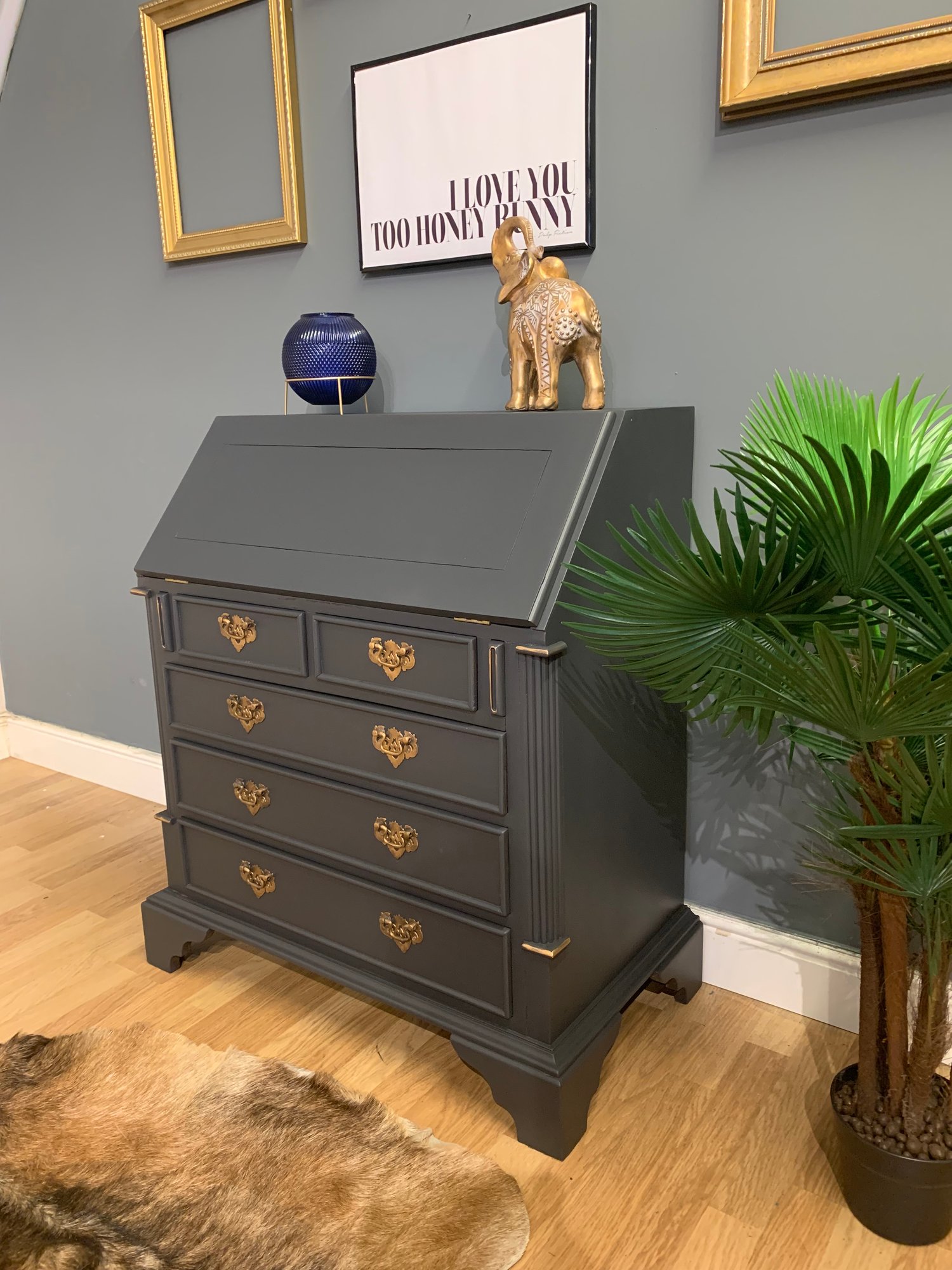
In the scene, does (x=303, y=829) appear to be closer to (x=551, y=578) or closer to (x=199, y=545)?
(x=199, y=545)

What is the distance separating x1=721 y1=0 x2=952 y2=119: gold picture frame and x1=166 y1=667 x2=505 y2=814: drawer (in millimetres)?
1105

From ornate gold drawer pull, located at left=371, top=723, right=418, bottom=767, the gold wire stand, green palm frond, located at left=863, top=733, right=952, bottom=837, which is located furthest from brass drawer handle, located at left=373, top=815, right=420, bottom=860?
the gold wire stand

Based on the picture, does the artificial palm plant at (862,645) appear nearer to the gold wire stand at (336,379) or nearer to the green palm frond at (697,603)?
the green palm frond at (697,603)

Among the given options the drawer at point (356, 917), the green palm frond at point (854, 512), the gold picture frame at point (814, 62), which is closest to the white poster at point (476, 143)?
the gold picture frame at point (814, 62)

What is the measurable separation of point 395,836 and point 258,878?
0.41 meters

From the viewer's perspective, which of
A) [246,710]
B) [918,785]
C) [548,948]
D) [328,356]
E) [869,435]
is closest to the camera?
[918,785]

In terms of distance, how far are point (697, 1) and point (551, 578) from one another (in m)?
1.04

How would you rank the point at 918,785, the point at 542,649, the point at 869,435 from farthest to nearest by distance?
1. the point at 542,649
2. the point at 869,435
3. the point at 918,785

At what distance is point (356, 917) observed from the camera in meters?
1.69

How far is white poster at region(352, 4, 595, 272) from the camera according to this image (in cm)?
172

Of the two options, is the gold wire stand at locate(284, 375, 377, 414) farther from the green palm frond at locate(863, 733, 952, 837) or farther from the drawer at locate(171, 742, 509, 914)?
the green palm frond at locate(863, 733, 952, 837)

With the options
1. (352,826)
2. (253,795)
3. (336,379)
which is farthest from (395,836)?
(336,379)

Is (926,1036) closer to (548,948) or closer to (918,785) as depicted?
(918,785)

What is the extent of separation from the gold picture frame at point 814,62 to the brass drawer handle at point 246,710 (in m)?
1.29
